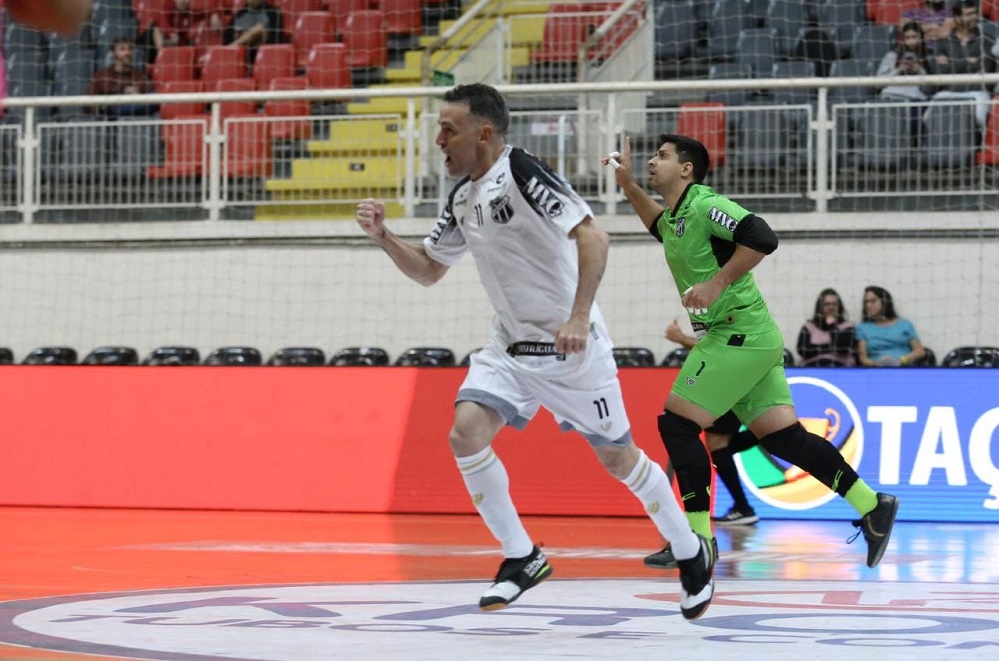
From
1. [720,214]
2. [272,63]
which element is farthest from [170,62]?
[720,214]

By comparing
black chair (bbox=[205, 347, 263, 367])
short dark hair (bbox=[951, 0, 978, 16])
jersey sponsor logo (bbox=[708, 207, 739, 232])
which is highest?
short dark hair (bbox=[951, 0, 978, 16])

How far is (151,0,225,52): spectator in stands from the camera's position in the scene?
17922 millimetres

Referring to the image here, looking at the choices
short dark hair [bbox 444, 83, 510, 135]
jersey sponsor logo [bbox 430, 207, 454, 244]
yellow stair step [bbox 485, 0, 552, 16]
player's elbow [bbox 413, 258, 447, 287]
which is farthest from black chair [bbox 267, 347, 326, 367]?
short dark hair [bbox 444, 83, 510, 135]

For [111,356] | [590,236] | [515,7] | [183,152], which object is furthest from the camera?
[515,7]

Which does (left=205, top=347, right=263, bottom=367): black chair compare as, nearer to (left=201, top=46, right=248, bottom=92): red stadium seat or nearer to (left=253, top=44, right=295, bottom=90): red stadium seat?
(left=253, top=44, right=295, bottom=90): red stadium seat

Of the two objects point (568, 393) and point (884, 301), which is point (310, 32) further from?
point (568, 393)

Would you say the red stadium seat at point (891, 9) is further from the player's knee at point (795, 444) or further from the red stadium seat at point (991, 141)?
the player's knee at point (795, 444)

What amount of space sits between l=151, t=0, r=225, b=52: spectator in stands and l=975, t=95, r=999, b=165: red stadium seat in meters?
9.18

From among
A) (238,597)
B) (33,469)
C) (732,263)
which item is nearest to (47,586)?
(238,597)

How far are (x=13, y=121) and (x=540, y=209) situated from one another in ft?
39.1

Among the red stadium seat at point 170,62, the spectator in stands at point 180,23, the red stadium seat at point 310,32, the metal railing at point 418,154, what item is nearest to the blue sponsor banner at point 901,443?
the metal railing at point 418,154

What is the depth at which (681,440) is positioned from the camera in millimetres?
7207

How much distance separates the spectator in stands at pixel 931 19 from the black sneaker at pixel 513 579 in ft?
31.6

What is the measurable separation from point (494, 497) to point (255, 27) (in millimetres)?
12951
